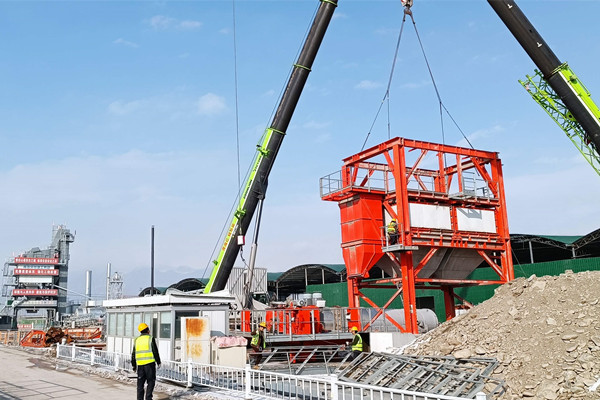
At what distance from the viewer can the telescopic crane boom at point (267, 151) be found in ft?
92.8

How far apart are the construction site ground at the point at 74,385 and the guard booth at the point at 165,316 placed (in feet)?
4.91

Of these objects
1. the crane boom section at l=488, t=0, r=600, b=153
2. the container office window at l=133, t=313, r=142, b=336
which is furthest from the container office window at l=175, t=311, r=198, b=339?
the crane boom section at l=488, t=0, r=600, b=153

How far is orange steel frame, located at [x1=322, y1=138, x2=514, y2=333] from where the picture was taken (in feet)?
95.4

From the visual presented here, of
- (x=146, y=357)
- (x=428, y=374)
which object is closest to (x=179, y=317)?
(x=146, y=357)

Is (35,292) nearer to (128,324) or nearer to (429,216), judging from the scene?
(128,324)

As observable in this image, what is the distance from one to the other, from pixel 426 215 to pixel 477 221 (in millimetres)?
4063

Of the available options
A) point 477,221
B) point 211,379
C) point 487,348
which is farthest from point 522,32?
point 211,379

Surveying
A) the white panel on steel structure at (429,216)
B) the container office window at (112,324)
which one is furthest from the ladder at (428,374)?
the white panel on steel structure at (429,216)

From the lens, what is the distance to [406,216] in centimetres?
2902

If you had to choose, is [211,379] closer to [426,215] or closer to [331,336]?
[331,336]

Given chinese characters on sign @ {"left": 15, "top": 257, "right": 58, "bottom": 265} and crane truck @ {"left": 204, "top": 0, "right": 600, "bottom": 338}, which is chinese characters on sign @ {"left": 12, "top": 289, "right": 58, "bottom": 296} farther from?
crane truck @ {"left": 204, "top": 0, "right": 600, "bottom": 338}

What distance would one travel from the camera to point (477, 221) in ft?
105

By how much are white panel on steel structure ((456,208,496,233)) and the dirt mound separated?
769 cm

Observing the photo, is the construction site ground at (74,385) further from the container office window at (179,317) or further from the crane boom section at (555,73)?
the crane boom section at (555,73)
